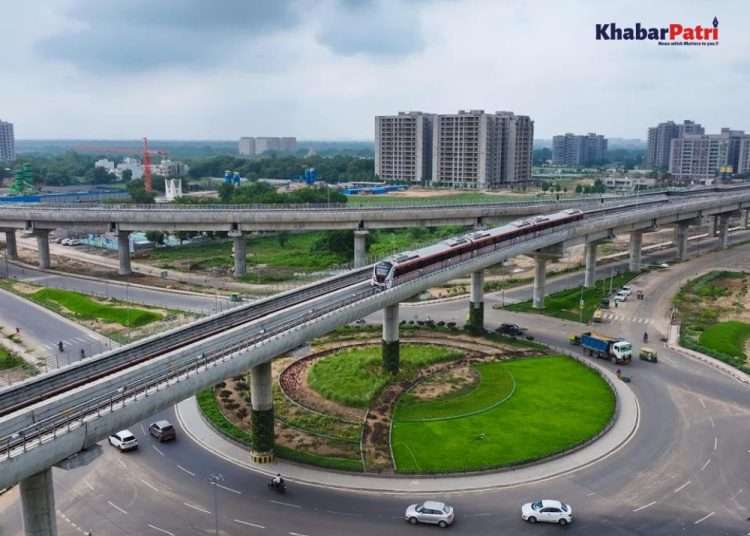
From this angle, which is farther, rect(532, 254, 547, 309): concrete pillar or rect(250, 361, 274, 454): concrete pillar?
rect(532, 254, 547, 309): concrete pillar

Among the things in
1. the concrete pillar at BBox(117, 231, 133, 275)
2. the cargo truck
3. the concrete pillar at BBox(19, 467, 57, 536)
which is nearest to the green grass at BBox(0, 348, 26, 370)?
the concrete pillar at BBox(19, 467, 57, 536)


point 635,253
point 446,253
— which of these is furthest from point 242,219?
point 635,253

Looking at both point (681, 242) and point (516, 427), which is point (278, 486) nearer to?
point (516, 427)

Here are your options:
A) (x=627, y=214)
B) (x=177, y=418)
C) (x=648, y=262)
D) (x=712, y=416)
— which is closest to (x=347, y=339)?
(x=177, y=418)

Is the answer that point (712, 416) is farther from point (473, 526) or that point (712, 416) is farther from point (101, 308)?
point (101, 308)

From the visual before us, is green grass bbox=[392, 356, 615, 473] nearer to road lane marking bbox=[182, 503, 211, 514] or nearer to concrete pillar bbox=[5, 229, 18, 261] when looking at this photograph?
road lane marking bbox=[182, 503, 211, 514]

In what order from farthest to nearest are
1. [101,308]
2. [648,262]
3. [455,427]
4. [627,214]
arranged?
[648,262], [627,214], [101,308], [455,427]
